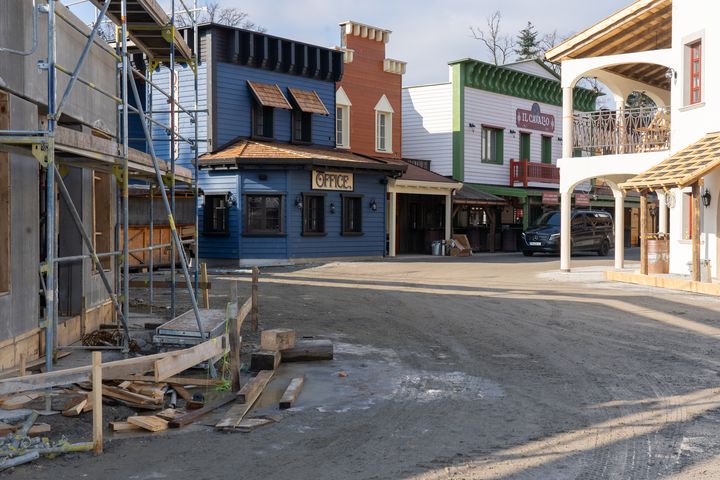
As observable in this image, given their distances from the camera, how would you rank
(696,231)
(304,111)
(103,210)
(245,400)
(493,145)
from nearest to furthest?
(245,400) → (103,210) → (696,231) → (304,111) → (493,145)

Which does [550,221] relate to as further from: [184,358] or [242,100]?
[184,358]

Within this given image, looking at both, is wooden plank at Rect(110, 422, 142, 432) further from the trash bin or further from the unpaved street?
the trash bin

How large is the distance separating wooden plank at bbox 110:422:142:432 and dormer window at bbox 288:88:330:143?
72.7 feet

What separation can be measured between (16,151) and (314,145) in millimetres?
21488

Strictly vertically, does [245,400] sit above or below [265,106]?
below

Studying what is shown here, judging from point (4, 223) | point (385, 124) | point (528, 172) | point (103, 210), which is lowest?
point (4, 223)

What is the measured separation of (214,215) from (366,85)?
30.3 ft

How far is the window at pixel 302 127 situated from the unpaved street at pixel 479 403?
14132 mm

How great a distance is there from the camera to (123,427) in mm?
6426

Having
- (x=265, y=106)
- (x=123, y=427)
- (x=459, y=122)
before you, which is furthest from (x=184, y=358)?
(x=459, y=122)

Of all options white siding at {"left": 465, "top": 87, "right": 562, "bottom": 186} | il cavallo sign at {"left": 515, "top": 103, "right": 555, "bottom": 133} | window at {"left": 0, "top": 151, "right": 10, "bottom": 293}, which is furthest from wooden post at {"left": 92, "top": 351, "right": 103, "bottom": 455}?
il cavallo sign at {"left": 515, "top": 103, "right": 555, "bottom": 133}

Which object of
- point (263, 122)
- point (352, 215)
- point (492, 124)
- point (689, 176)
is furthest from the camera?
point (492, 124)

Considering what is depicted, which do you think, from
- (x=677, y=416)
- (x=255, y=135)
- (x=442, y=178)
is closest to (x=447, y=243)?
(x=442, y=178)

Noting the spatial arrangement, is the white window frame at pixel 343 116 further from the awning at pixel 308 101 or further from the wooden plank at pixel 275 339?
the wooden plank at pixel 275 339
